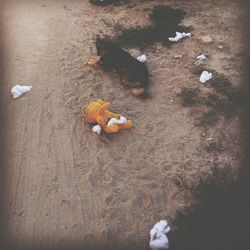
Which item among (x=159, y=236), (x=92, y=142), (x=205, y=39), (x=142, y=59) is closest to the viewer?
(x=159, y=236)

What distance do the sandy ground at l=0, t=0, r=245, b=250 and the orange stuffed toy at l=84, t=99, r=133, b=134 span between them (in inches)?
4.2

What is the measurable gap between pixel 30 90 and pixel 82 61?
925 mm

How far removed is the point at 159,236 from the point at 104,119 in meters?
1.53

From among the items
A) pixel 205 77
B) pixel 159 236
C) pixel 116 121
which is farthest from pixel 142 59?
pixel 159 236

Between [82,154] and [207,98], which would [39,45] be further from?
[207,98]

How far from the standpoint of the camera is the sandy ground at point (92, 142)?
3568 millimetres

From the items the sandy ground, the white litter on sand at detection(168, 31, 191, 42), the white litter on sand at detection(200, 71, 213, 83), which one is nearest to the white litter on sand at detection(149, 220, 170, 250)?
the sandy ground

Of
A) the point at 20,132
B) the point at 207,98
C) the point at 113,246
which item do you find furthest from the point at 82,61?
the point at 113,246

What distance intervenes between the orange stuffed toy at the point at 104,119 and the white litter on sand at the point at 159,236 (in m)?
1.27

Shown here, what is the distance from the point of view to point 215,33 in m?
5.83

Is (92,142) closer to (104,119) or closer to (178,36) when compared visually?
(104,119)

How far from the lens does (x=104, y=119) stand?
4.26 metres

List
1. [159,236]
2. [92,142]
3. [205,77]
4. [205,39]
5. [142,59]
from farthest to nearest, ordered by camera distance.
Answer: [205,39], [142,59], [205,77], [92,142], [159,236]

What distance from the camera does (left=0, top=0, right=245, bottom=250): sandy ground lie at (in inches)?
140
